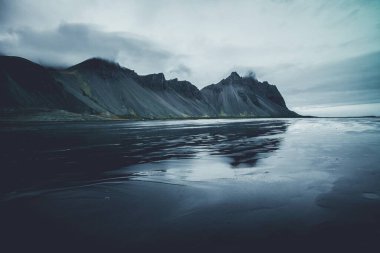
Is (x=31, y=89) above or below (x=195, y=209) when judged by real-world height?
above

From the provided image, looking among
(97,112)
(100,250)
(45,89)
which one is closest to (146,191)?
(100,250)

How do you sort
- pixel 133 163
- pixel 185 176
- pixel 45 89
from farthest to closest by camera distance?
pixel 45 89 < pixel 133 163 < pixel 185 176

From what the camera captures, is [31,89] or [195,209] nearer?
[195,209]

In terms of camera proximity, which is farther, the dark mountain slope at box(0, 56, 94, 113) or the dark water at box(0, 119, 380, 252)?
the dark mountain slope at box(0, 56, 94, 113)

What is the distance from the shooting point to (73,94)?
175250 mm

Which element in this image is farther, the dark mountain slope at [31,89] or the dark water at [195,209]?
the dark mountain slope at [31,89]

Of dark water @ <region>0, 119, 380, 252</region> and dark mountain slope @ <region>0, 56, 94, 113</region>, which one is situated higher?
dark mountain slope @ <region>0, 56, 94, 113</region>

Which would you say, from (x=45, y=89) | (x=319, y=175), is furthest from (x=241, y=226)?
(x=45, y=89)

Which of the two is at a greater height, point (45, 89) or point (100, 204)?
point (45, 89)

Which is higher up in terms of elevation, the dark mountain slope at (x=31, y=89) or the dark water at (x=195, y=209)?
the dark mountain slope at (x=31, y=89)

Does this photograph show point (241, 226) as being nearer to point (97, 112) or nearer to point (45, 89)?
point (97, 112)

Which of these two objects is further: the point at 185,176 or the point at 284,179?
the point at 185,176

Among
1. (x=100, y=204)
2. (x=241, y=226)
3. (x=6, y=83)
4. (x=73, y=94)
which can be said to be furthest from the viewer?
(x=73, y=94)

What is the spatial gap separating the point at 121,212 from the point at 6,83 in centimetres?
17464
